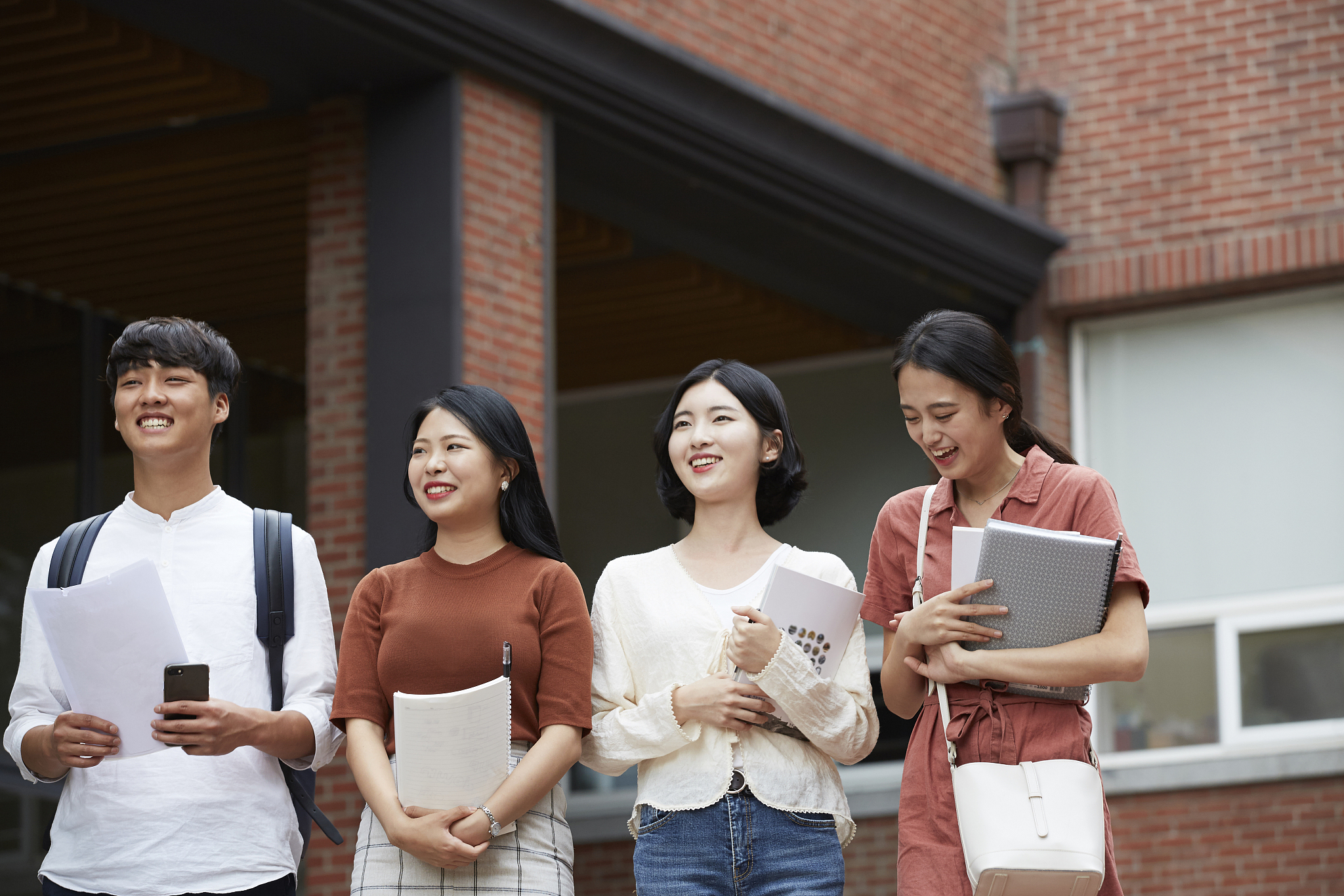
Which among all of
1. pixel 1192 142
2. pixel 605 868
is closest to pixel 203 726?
pixel 605 868

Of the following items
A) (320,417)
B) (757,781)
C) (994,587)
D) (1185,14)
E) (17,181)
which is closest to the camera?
(994,587)

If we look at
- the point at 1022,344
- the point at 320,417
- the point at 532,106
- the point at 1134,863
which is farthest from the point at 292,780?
Answer: the point at 1022,344

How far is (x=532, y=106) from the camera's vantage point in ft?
24.0

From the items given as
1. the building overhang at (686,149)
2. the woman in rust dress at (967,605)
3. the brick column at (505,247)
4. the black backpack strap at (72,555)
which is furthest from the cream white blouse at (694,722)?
the building overhang at (686,149)

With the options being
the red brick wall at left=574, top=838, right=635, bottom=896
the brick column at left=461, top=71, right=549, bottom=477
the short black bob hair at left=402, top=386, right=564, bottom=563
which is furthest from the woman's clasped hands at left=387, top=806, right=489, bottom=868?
the red brick wall at left=574, top=838, right=635, bottom=896

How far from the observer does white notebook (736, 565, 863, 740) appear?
3.50 m

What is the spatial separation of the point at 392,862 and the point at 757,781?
30.6 inches

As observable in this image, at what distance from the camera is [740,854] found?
3.44 m

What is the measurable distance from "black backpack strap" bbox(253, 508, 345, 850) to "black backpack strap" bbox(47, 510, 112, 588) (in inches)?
13.4

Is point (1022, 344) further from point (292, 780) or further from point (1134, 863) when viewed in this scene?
point (292, 780)

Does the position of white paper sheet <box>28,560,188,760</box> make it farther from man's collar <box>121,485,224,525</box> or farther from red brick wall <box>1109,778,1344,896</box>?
red brick wall <box>1109,778,1344,896</box>

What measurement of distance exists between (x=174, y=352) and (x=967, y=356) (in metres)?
1.70

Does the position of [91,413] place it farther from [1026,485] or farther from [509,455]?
[1026,485]

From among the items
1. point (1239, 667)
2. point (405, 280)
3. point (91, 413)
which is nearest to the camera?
point (405, 280)
